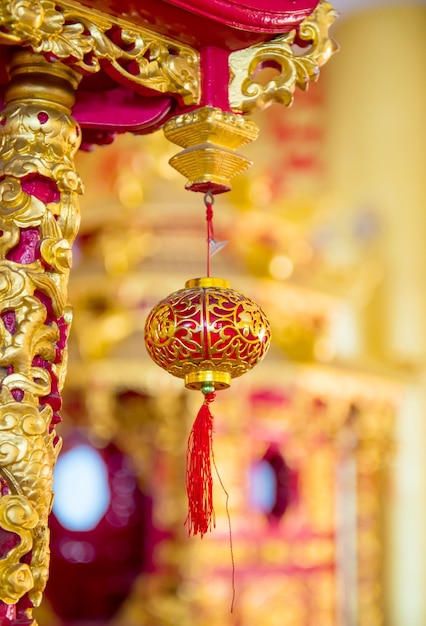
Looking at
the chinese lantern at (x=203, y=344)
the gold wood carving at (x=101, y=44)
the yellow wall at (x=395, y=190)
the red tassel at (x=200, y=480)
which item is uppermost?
the yellow wall at (x=395, y=190)

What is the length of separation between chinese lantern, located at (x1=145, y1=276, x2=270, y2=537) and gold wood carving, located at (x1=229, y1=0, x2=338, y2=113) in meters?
0.32

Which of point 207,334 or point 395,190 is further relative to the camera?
point 395,190

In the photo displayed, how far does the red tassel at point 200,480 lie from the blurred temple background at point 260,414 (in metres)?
3.22

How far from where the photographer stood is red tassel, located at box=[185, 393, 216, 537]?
Result: 151 centimetres

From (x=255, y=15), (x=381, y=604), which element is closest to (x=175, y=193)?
(x=381, y=604)

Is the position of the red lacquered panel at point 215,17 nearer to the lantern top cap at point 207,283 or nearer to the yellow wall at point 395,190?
the lantern top cap at point 207,283

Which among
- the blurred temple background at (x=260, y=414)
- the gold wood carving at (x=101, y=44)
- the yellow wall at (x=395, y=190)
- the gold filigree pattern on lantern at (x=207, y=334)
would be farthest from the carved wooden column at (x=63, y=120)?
the yellow wall at (x=395, y=190)

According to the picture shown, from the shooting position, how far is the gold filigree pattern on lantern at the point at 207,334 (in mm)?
1492

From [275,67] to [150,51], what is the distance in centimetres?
23

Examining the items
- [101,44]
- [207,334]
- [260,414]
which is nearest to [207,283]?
[207,334]

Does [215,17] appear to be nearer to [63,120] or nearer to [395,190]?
[63,120]

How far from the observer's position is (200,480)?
152 centimetres

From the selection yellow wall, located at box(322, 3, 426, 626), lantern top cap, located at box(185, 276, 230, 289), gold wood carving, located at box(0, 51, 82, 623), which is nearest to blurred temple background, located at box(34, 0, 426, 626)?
yellow wall, located at box(322, 3, 426, 626)

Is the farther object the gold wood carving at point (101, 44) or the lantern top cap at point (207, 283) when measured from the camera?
the lantern top cap at point (207, 283)
